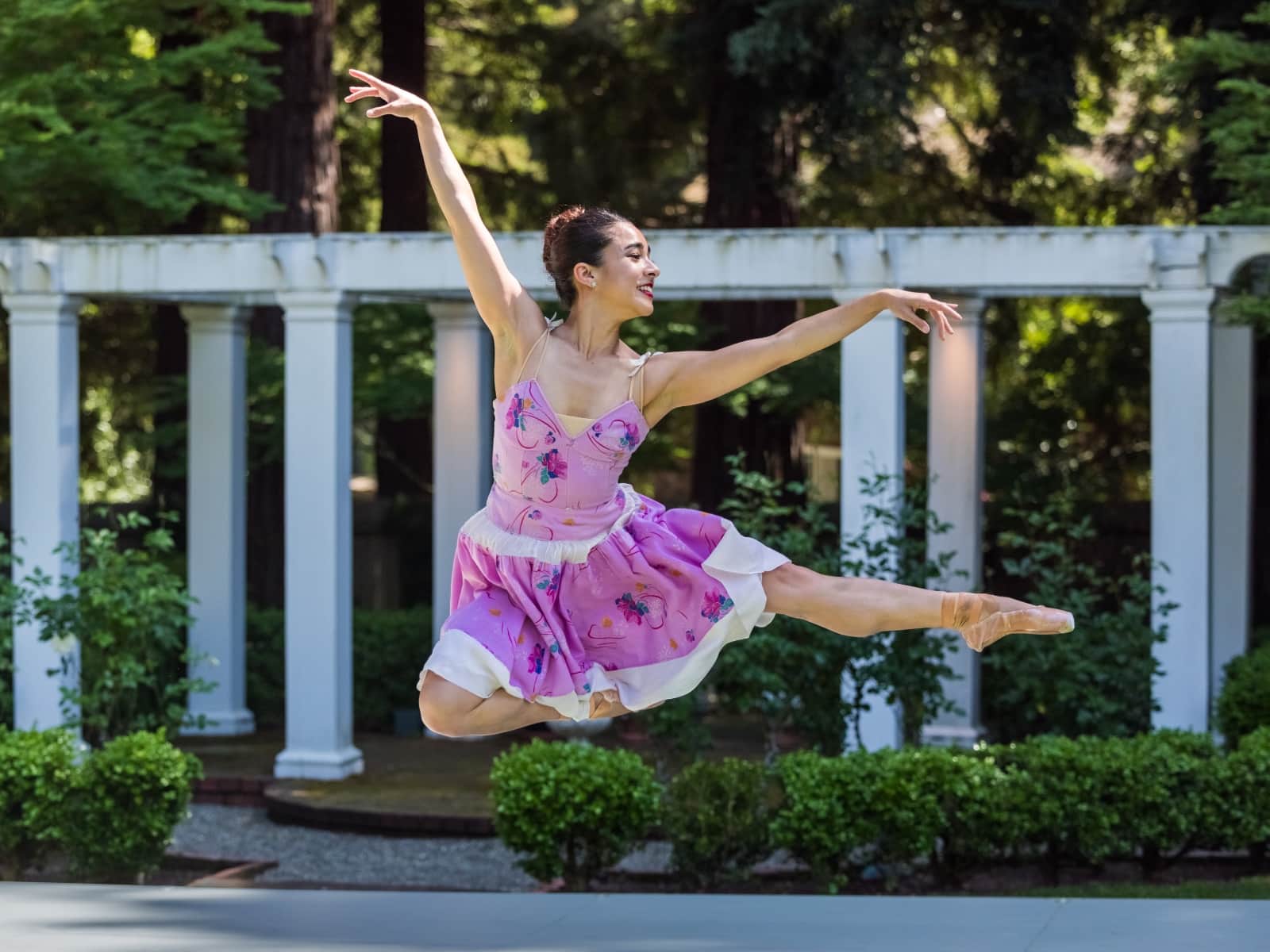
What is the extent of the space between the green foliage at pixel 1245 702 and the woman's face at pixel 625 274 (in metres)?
5.58

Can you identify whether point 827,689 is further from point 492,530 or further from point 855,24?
point 855,24

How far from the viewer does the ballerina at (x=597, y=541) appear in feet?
15.0

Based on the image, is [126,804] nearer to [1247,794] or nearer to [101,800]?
[101,800]

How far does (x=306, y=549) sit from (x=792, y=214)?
19.8 feet

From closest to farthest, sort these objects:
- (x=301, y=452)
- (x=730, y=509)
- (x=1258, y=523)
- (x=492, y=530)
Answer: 1. (x=492, y=530)
2. (x=730, y=509)
3. (x=301, y=452)
4. (x=1258, y=523)

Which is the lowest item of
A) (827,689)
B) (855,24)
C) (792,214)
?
(827,689)

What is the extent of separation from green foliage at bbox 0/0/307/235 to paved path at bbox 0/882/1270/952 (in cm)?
686

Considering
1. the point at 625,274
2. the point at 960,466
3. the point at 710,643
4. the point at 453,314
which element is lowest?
the point at 710,643

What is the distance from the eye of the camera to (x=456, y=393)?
12812 millimetres

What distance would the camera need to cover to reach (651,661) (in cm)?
475

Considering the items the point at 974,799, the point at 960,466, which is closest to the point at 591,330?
the point at 974,799

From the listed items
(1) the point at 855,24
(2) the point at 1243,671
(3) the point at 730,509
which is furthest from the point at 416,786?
(1) the point at 855,24

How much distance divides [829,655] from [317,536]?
11.3ft

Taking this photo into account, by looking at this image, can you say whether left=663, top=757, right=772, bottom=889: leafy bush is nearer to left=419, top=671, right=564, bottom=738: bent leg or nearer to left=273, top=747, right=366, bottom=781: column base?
left=273, top=747, right=366, bottom=781: column base
